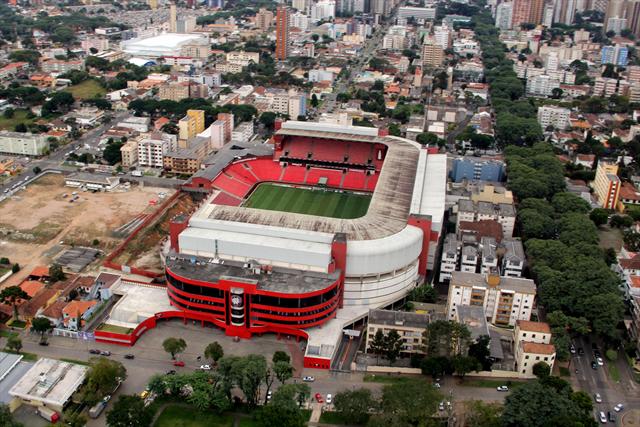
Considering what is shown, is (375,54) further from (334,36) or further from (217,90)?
(217,90)

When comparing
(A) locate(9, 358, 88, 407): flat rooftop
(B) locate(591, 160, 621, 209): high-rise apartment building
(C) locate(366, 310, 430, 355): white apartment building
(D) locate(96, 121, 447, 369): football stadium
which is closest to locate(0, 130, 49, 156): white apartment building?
(D) locate(96, 121, 447, 369): football stadium

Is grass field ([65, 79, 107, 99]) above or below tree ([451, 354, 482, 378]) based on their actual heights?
above

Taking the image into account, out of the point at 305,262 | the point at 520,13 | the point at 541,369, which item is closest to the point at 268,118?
the point at 305,262

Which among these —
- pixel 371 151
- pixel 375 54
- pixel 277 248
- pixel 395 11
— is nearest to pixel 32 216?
pixel 277 248

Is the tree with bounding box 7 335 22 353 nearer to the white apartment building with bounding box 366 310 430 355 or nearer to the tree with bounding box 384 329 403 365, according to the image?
the white apartment building with bounding box 366 310 430 355

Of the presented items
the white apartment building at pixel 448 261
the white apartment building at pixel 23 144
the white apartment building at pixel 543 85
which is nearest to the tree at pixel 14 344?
the white apartment building at pixel 448 261

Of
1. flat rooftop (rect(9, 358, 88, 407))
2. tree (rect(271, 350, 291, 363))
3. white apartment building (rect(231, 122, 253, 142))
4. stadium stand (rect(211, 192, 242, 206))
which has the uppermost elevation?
white apartment building (rect(231, 122, 253, 142))

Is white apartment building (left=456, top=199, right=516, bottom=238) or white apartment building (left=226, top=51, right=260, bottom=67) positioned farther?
white apartment building (left=226, top=51, right=260, bottom=67)
